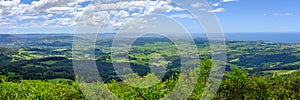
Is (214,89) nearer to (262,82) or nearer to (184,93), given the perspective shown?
(184,93)

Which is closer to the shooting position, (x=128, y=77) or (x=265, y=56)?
(x=128, y=77)

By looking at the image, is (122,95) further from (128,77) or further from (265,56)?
(265,56)

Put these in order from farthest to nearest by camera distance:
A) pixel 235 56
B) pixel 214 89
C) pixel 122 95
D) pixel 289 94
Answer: pixel 235 56, pixel 289 94, pixel 214 89, pixel 122 95

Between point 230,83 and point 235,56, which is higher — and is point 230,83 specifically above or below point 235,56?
above

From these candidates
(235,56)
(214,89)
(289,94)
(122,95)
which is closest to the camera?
(122,95)

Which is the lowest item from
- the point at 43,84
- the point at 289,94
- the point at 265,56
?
the point at 265,56

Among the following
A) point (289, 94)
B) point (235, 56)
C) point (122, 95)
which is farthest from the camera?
point (235, 56)

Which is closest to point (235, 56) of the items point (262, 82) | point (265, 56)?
point (265, 56)

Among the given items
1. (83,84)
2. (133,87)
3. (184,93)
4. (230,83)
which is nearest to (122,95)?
(133,87)

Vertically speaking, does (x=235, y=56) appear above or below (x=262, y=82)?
below
